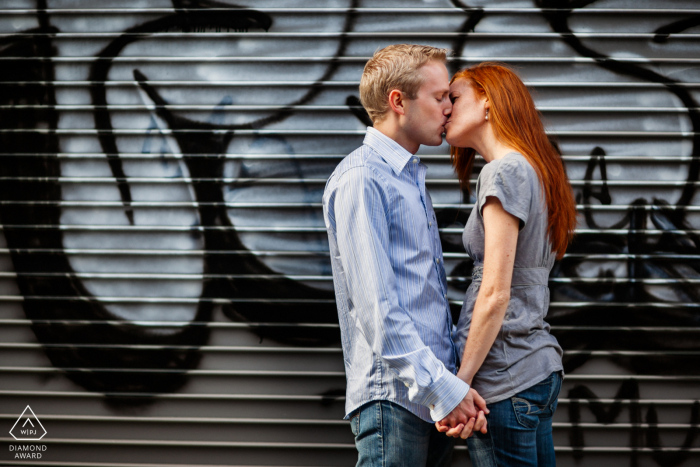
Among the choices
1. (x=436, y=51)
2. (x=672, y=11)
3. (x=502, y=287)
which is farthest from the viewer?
(x=672, y=11)

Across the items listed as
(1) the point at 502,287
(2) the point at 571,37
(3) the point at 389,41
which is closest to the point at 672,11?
(2) the point at 571,37

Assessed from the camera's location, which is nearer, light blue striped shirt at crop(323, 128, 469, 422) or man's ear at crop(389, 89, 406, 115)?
light blue striped shirt at crop(323, 128, 469, 422)

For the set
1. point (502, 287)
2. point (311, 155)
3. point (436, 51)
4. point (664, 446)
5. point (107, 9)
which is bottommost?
point (664, 446)

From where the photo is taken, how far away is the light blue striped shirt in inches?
56.3

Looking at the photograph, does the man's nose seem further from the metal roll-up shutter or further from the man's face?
the metal roll-up shutter

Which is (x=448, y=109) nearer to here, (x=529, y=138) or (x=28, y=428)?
(x=529, y=138)

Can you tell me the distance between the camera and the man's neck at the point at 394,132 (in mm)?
1695

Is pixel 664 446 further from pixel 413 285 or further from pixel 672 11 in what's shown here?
pixel 672 11

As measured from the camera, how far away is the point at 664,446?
8.09 ft

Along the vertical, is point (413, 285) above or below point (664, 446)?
above

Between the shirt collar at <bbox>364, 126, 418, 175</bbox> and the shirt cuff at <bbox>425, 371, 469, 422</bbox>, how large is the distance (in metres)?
0.72

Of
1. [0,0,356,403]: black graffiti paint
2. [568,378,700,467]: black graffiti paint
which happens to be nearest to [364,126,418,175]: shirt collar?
[0,0,356,403]: black graffiti paint

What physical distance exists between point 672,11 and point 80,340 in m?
3.67

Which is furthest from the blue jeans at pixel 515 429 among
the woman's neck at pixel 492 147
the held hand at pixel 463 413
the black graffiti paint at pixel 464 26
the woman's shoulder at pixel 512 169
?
the black graffiti paint at pixel 464 26
